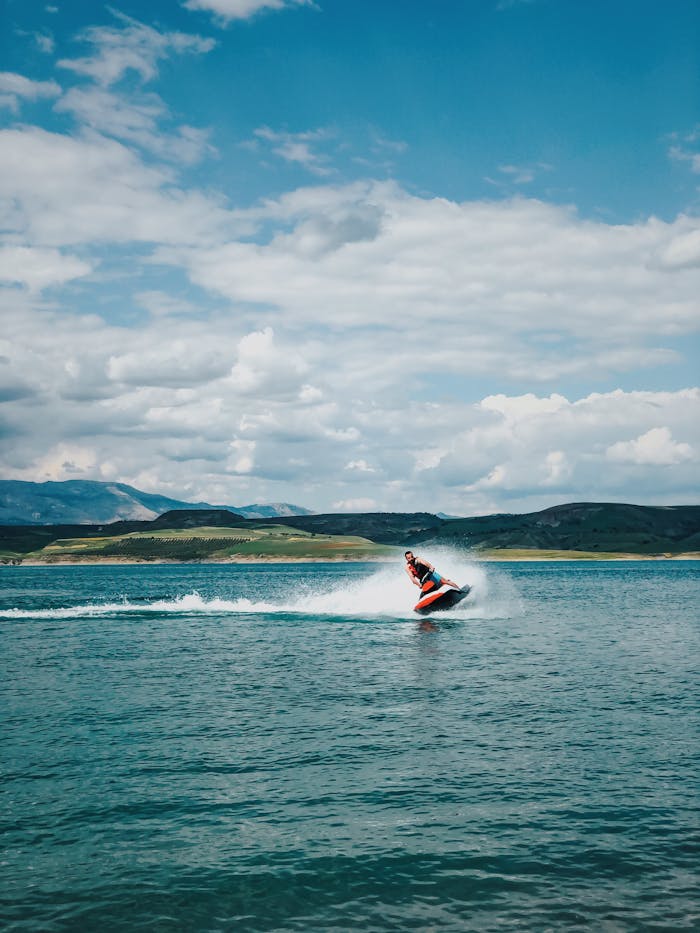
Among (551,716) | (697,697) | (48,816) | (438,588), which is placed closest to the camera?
(48,816)

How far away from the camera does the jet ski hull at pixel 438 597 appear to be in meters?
65.8

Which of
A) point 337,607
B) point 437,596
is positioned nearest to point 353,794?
point 437,596

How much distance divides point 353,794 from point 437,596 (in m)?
45.9

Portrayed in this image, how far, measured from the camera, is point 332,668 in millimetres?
41656

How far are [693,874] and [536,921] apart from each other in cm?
384

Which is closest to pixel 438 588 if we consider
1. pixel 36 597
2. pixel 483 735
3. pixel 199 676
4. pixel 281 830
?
pixel 199 676

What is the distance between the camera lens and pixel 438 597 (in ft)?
216

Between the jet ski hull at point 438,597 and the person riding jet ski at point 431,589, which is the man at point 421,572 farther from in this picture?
the jet ski hull at point 438,597

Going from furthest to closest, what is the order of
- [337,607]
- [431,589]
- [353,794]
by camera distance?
[337,607]
[431,589]
[353,794]

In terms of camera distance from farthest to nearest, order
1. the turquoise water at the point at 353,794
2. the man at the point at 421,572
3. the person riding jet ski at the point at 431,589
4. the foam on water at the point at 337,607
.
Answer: the foam on water at the point at 337,607 < the person riding jet ski at the point at 431,589 < the man at the point at 421,572 < the turquoise water at the point at 353,794

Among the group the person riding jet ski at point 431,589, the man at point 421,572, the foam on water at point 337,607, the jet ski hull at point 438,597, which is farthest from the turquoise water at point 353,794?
the foam on water at point 337,607

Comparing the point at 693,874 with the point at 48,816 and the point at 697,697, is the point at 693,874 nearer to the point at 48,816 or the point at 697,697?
the point at 48,816

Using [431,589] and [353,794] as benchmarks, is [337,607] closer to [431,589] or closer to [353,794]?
[431,589]

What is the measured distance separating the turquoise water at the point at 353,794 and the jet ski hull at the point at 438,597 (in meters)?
21.0
